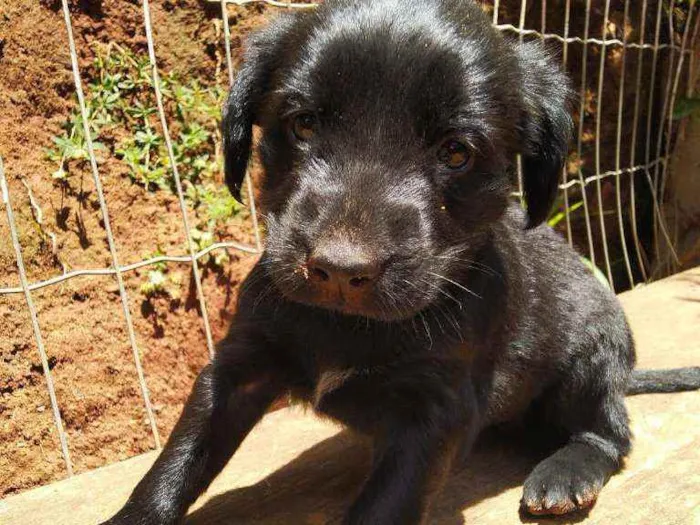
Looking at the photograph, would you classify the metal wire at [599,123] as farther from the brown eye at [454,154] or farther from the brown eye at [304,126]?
the brown eye at [304,126]

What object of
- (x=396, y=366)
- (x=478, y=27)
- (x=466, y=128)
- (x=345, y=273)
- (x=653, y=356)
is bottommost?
(x=653, y=356)

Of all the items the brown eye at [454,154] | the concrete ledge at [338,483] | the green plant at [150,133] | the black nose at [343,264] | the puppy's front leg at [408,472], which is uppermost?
Answer: the brown eye at [454,154]

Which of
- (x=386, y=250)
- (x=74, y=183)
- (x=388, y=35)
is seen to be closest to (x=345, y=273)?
(x=386, y=250)

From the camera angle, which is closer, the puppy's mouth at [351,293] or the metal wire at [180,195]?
the puppy's mouth at [351,293]

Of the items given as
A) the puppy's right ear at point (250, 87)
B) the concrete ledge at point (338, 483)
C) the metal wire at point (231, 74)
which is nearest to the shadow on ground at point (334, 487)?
the concrete ledge at point (338, 483)

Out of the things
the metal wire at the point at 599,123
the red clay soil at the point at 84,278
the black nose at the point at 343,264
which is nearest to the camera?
the black nose at the point at 343,264

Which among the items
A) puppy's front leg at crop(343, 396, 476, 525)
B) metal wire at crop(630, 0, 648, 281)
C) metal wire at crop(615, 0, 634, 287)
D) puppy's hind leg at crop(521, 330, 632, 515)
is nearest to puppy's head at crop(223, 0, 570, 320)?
puppy's front leg at crop(343, 396, 476, 525)

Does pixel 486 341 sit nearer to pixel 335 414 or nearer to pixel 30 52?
pixel 335 414
